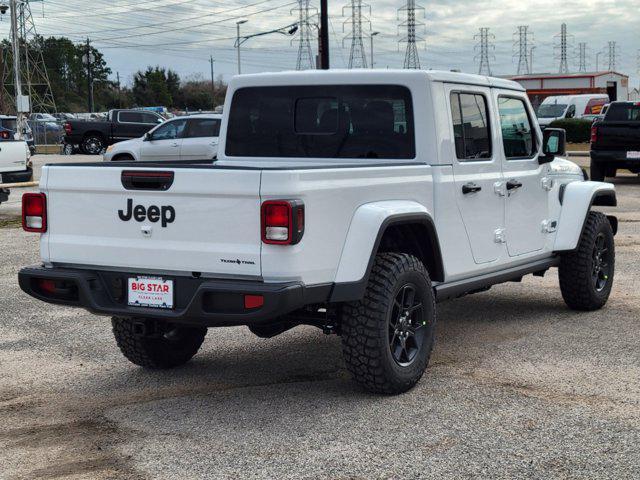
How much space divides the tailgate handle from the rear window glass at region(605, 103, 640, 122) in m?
17.4

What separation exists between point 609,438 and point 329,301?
1569mm

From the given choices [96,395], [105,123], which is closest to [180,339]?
[96,395]

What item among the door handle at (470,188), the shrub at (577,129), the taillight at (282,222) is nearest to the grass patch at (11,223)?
the door handle at (470,188)

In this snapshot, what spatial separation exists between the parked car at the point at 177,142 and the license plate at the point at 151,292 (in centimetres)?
1871

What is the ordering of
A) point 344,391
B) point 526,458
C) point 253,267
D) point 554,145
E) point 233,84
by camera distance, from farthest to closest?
point 554,145 < point 233,84 < point 344,391 < point 253,267 < point 526,458

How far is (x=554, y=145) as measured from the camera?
7.73m

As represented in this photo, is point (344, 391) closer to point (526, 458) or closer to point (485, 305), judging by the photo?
point (526, 458)

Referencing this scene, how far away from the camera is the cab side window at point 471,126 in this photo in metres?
6.58

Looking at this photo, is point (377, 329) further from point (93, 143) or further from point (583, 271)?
point (93, 143)

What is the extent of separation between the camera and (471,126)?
680 cm

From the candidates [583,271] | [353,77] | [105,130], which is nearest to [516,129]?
[583,271]

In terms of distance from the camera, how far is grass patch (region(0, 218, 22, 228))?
15391mm

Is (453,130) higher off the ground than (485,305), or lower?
higher

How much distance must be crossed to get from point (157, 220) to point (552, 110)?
4323 centimetres
